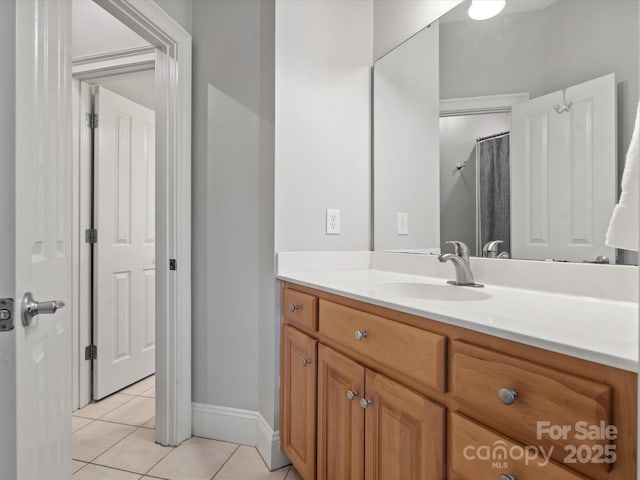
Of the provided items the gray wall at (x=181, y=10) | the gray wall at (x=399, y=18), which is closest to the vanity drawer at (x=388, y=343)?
the gray wall at (x=399, y=18)

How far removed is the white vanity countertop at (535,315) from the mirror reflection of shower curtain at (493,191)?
183mm

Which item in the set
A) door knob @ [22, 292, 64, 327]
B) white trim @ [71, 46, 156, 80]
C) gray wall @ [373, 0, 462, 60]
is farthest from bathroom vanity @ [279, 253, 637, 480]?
white trim @ [71, 46, 156, 80]

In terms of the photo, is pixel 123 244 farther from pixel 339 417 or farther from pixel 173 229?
pixel 339 417

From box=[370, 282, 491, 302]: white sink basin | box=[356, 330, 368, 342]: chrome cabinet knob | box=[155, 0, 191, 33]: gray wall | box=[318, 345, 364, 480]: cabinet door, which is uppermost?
box=[155, 0, 191, 33]: gray wall

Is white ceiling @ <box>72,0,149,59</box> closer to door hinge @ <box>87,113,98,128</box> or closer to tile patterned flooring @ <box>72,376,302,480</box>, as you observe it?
door hinge @ <box>87,113,98,128</box>

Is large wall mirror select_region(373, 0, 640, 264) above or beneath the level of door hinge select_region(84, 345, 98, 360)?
above

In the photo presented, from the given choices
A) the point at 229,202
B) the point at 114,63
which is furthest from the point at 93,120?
the point at 229,202

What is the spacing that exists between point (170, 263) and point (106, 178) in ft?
3.35

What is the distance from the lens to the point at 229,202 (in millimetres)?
1895

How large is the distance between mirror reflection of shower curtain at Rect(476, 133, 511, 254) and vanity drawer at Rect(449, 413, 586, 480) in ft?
2.51

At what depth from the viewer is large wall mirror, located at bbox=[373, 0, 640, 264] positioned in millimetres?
1040

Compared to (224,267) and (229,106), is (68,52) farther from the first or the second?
(224,267)

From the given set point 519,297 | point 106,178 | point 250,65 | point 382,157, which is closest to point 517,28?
point 382,157

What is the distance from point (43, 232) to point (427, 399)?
1020mm
